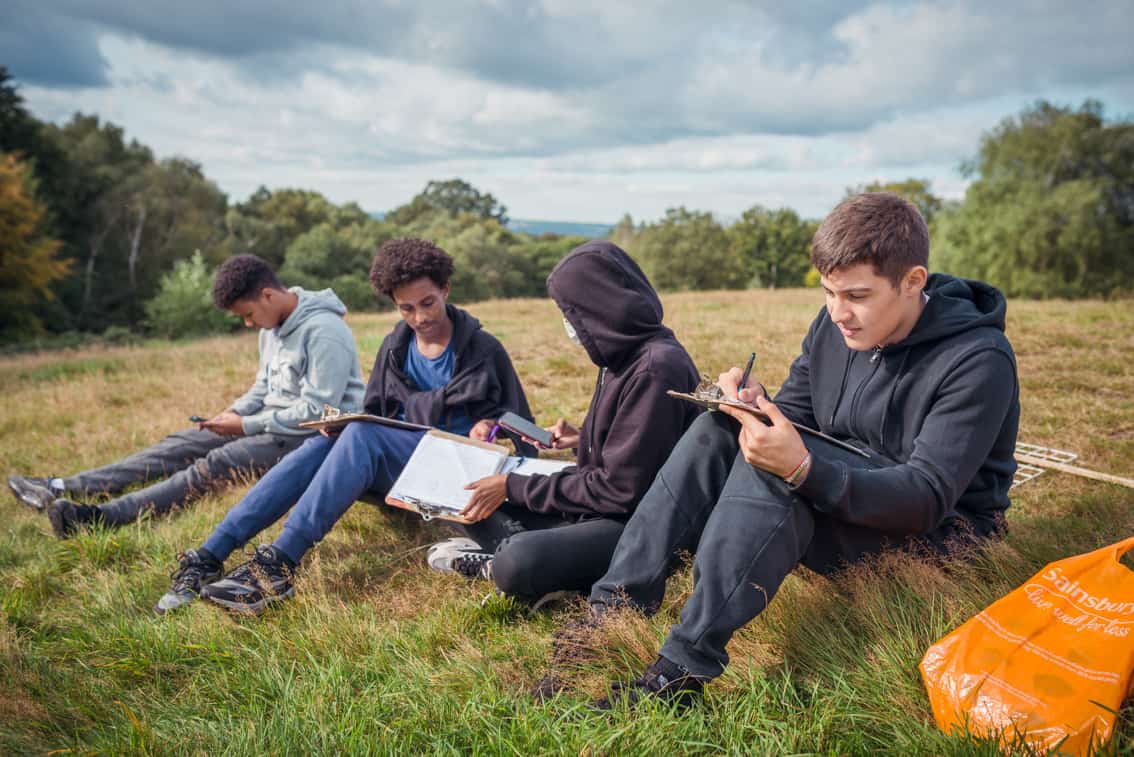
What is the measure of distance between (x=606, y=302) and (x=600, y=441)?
64 centimetres

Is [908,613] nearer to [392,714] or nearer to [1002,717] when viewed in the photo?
[1002,717]

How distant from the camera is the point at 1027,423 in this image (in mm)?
5738

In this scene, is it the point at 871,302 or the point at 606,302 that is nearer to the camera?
the point at 871,302

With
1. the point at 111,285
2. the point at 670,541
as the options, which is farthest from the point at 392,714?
the point at 111,285

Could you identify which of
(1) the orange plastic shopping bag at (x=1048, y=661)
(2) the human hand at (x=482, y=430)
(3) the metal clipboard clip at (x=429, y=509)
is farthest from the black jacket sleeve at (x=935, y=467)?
(2) the human hand at (x=482, y=430)

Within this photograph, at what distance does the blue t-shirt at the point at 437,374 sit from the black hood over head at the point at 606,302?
152cm

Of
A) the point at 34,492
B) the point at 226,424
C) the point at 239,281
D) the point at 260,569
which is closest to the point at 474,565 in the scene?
the point at 260,569

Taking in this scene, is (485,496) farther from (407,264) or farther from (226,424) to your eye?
(226,424)

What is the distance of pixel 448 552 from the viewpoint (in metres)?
3.78

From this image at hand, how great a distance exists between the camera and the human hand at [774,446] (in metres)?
2.32

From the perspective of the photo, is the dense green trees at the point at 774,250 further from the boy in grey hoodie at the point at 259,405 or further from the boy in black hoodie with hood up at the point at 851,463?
the boy in black hoodie with hood up at the point at 851,463

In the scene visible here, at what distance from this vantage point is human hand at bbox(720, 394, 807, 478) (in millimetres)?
2318

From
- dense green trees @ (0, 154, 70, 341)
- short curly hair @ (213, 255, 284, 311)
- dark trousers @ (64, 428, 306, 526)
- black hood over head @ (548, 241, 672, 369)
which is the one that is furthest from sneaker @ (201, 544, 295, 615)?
dense green trees @ (0, 154, 70, 341)

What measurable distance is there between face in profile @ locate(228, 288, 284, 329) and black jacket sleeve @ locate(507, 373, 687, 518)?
3035 mm
